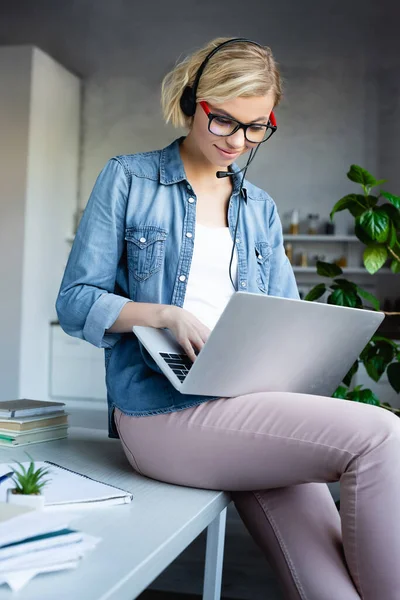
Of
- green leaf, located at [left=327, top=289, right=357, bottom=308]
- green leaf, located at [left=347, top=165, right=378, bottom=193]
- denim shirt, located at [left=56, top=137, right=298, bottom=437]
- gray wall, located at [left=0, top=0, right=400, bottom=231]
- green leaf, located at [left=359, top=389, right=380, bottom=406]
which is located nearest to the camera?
denim shirt, located at [left=56, top=137, right=298, bottom=437]

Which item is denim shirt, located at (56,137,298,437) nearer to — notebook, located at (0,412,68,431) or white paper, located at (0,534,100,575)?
notebook, located at (0,412,68,431)

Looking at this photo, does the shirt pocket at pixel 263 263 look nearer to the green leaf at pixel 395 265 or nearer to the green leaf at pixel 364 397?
the green leaf at pixel 364 397

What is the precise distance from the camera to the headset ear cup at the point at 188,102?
4.98ft

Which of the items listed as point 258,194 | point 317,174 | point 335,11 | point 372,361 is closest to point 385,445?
point 258,194

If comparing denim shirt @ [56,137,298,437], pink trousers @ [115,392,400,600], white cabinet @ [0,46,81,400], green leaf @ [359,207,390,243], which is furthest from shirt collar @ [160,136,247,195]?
white cabinet @ [0,46,81,400]

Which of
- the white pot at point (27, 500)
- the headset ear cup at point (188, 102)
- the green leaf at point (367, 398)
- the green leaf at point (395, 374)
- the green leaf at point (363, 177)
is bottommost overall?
the green leaf at point (367, 398)

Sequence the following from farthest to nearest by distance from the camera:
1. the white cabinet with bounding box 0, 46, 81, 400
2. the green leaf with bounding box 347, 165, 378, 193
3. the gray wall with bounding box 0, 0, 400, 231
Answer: the gray wall with bounding box 0, 0, 400, 231
the white cabinet with bounding box 0, 46, 81, 400
the green leaf with bounding box 347, 165, 378, 193

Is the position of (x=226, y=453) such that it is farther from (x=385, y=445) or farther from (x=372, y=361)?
(x=372, y=361)

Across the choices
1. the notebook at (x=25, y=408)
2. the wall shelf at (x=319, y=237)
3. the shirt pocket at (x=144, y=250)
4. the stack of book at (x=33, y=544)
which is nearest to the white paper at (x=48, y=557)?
the stack of book at (x=33, y=544)

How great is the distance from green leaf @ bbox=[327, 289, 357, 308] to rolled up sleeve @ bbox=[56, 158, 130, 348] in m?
1.60

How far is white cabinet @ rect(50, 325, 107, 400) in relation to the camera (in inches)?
240

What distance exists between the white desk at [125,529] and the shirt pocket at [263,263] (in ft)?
1.59

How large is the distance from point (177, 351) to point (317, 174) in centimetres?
509

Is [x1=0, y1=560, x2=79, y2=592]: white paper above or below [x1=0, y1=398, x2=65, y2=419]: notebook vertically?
below
